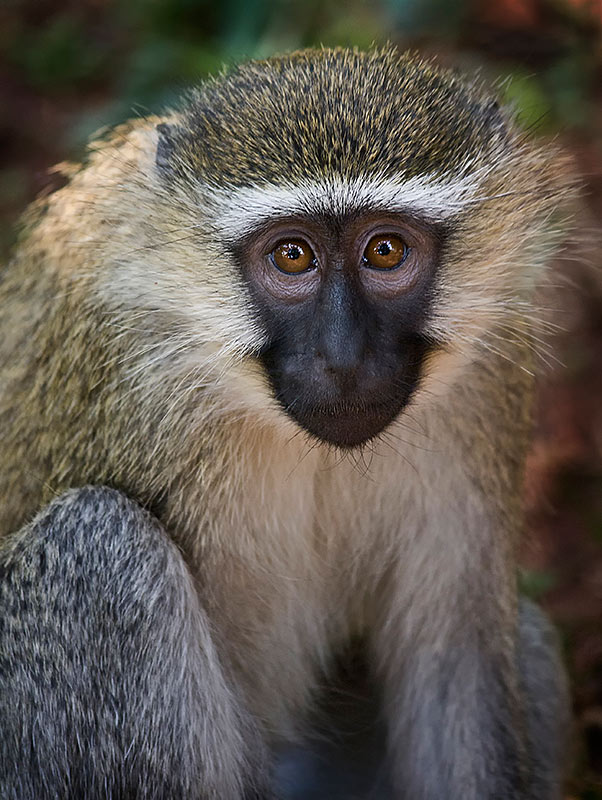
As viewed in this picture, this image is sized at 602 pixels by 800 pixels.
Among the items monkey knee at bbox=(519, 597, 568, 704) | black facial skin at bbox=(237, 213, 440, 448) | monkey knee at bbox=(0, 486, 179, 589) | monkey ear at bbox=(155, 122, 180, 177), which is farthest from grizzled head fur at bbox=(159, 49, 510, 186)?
monkey knee at bbox=(519, 597, 568, 704)

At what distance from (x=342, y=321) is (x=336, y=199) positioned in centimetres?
33

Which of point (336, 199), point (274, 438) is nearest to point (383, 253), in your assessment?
point (336, 199)

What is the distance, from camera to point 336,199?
307 cm

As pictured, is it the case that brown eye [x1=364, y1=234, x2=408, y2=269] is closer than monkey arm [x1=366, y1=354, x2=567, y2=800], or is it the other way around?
brown eye [x1=364, y1=234, x2=408, y2=269]

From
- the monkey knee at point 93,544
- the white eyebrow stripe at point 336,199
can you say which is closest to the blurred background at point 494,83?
the white eyebrow stripe at point 336,199

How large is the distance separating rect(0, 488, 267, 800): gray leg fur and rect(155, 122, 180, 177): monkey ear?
89 cm

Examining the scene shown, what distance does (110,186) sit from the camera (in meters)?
3.58

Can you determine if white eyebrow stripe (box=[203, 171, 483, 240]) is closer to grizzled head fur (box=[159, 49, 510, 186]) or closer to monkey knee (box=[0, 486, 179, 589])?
grizzled head fur (box=[159, 49, 510, 186])

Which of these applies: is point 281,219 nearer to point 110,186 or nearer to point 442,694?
point 110,186

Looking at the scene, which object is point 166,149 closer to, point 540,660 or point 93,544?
point 93,544

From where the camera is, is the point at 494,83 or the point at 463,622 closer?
the point at 463,622

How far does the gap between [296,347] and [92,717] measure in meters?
1.07

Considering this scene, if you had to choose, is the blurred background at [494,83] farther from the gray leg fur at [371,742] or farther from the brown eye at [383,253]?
the brown eye at [383,253]

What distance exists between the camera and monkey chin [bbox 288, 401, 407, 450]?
3.05m
